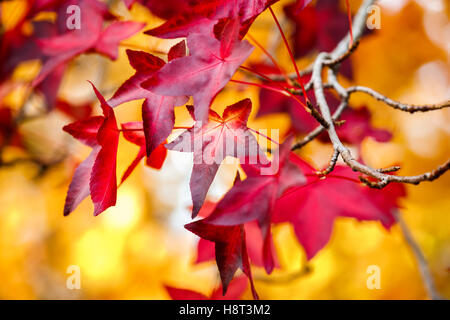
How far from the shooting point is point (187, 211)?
35.4 inches

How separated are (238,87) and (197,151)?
88 centimetres

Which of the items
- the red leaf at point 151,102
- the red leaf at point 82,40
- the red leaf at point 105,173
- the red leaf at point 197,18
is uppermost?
the red leaf at point 82,40

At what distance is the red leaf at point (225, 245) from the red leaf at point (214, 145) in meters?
0.06

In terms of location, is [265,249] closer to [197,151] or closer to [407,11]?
[197,151]

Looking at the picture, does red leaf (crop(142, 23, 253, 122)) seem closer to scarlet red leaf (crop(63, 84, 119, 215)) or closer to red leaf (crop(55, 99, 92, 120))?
scarlet red leaf (crop(63, 84, 119, 215))

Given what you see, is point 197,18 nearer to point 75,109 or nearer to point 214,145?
point 214,145

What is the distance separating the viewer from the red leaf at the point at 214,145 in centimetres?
46

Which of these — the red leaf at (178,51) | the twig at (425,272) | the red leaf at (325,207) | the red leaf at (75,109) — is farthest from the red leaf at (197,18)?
the red leaf at (75,109)

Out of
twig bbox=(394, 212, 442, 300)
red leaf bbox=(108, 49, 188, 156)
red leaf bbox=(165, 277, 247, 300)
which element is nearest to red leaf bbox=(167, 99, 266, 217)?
red leaf bbox=(108, 49, 188, 156)

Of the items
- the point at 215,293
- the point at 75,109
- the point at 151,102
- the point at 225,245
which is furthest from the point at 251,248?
the point at 75,109

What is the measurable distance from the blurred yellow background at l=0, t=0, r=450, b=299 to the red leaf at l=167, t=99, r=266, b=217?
0.33 m

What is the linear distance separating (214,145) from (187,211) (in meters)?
0.44

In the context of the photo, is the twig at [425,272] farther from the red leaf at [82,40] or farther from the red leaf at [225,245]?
the red leaf at [82,40]
